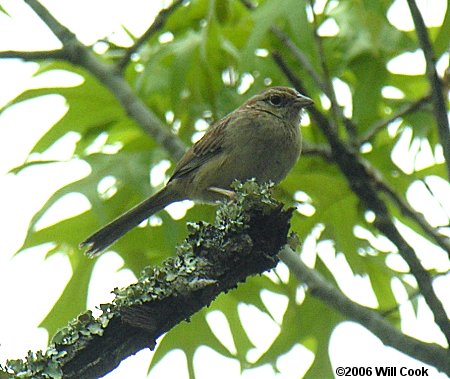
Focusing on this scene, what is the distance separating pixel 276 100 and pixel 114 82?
1164 mm

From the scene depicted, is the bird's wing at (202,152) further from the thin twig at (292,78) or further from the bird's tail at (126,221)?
the thin twig at (292,78)

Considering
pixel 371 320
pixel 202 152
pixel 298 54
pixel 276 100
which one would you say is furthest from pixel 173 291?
pixel 276 100

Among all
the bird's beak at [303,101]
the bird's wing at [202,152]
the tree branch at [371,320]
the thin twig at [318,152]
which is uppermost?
the bird's wing at [202,152]

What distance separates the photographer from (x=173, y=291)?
3.24 metres

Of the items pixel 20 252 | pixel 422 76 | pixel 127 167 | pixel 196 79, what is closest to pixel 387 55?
pixel 422 76

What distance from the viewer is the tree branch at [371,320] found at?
4.82 metres

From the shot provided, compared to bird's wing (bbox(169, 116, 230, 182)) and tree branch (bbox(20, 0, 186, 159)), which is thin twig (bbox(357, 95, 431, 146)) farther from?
tree branch (bbox(20, 0, 186, 159))

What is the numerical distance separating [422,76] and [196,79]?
181 cm

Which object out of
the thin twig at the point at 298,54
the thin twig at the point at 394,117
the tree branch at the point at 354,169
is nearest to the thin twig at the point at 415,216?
the tree branch at the point at 354,169

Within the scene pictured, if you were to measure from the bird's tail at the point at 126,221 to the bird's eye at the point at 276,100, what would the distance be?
0.95 meters

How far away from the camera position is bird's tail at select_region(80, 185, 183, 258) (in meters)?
5.72

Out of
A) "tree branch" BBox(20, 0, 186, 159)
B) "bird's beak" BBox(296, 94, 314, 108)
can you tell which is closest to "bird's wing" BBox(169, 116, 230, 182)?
"tree branch" BBox(20, 0, 186, 159)

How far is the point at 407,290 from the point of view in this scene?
6164mm

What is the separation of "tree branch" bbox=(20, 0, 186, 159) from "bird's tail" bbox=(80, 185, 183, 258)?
0.30m
